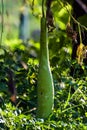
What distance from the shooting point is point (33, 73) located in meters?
2.05

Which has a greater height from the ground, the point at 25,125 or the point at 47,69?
the point at 47,69

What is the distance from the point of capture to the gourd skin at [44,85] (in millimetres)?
1700

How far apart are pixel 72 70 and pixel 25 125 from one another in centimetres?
63

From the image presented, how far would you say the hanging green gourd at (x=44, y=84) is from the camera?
5.58 feet

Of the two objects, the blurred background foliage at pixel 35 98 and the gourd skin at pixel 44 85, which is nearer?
the blurred background foliage at pixel 35 98

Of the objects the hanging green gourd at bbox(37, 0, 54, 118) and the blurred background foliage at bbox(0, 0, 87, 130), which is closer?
the blurred background foliage at bbox(0, 0, 87, 130)

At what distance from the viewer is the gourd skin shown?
1700mm

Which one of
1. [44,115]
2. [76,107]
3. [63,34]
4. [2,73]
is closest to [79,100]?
[76,107]

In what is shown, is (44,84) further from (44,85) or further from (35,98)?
(35,98)

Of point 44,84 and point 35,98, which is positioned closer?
point 44,84

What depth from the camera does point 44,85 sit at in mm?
1706

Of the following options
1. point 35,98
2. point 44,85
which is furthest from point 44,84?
point 35,98

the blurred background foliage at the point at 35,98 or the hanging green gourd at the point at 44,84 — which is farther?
the hanging green gourd at the point at 44,84

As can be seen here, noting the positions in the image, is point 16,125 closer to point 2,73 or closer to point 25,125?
point 25,125
